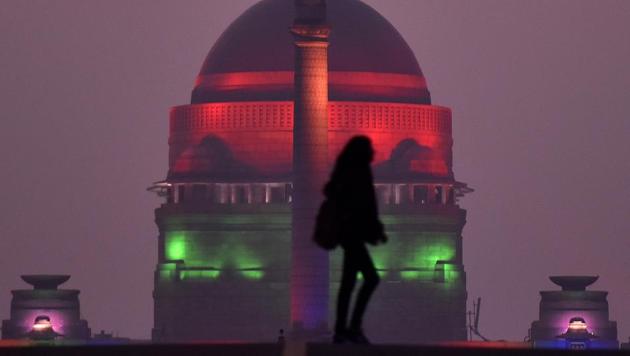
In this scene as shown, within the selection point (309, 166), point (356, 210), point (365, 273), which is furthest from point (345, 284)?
point (309, 166)

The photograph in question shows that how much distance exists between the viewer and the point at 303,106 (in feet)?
595

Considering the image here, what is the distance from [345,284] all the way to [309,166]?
427 feet

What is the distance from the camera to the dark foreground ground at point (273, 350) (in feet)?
163

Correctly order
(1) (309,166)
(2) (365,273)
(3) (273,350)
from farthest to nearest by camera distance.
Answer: (1) (309,166) < (3) (273,350) < (2) (365,273)

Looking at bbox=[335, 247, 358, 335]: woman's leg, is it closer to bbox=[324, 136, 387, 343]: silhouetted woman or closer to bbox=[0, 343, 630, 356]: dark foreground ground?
bbox=[324, 136, 387, 343]: silhouetted woman

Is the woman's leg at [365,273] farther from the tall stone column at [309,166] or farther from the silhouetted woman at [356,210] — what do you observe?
the tall stone column at [309,166]

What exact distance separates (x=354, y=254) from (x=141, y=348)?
14.4ft

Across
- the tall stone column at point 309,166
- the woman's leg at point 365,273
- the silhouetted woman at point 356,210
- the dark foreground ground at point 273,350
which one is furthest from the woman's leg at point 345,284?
the tall stone column at point 309,166

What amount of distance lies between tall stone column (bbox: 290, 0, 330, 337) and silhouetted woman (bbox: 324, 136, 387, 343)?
12831cm

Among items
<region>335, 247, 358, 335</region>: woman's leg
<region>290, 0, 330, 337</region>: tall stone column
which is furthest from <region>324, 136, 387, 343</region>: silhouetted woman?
<region>290, 0, 330, 337</region>: tall stone column

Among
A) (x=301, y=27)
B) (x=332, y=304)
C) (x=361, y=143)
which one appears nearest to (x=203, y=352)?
(x=361, y=143)

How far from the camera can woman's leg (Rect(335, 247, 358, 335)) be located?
5047 centimetres

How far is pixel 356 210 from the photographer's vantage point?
166 feet

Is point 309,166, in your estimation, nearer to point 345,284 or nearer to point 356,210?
point 345,284
